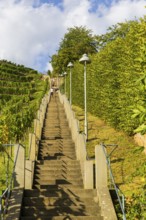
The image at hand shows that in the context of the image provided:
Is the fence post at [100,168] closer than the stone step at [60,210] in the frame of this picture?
No

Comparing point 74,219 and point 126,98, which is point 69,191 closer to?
point 74,219

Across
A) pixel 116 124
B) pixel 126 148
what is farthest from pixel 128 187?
pixel 116 124

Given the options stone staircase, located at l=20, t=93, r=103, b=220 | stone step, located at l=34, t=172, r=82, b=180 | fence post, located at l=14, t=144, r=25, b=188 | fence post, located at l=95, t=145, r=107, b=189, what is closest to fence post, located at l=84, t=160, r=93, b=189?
stone staircase, located at l=20, t=93, r=103, b=220

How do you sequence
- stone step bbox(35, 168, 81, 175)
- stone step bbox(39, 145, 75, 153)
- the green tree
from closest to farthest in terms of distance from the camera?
stone step bbox(35, 168, 81, 175) < stone step bbox(39, 145, 75, 153) < the green tree

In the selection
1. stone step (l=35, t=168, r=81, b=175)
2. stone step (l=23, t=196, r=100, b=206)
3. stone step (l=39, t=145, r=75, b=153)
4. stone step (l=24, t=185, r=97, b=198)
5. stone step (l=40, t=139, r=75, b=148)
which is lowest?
stone step (l=23, t=196, r=100, b=206)

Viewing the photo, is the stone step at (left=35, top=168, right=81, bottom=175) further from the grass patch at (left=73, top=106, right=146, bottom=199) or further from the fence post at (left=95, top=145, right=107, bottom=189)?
the fence post at (left=95, top=145, right=107, bottom=189)

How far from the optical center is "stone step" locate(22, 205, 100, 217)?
7906mm

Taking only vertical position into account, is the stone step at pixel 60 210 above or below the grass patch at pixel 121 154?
below

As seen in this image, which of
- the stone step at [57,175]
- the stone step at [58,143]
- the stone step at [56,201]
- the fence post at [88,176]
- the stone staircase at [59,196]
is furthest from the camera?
the stone step at [58,143]

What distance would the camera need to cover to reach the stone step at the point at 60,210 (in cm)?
791

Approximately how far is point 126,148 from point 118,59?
5.07m

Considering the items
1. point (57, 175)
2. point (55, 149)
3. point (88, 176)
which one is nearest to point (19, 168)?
point (88, 176)

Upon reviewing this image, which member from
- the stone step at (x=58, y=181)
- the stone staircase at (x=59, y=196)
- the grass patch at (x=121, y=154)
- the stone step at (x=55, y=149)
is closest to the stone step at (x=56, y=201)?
the stone staircase at (x=59, y=196)

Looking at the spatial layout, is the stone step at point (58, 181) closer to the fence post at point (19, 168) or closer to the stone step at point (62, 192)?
the stone step at point (62, 192)
